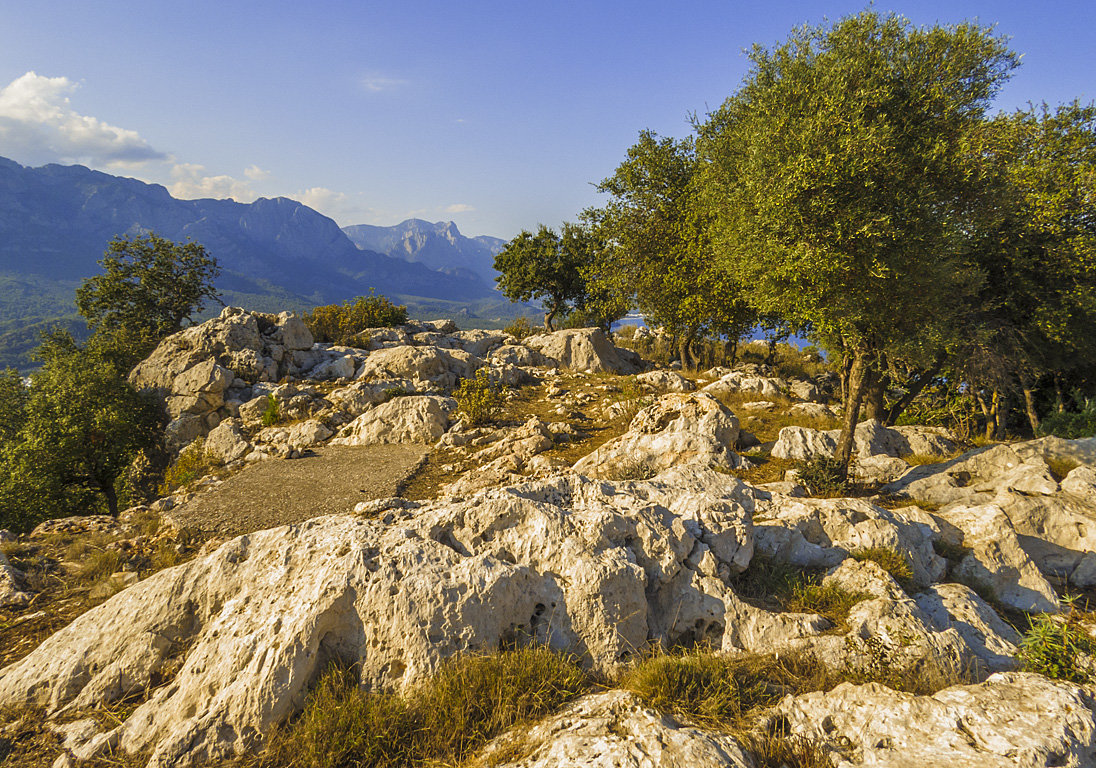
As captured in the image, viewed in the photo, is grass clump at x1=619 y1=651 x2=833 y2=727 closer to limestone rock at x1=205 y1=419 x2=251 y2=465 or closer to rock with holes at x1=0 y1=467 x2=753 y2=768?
rock with holes at x1=0 y1=467 x2=753 y2=768

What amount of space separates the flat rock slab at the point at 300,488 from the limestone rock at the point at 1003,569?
45.7ft

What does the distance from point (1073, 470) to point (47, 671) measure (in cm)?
1936

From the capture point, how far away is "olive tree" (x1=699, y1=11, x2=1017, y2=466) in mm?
10820

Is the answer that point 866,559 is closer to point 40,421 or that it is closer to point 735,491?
point 735,491

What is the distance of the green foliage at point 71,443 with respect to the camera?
18172 mm

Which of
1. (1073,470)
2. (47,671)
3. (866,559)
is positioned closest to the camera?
(47,671)

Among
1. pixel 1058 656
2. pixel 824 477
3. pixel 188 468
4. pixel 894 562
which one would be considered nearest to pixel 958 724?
pixel 1058 656

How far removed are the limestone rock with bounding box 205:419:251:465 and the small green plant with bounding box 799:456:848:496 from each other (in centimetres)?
2005

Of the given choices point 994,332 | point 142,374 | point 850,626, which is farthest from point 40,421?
point 994,332

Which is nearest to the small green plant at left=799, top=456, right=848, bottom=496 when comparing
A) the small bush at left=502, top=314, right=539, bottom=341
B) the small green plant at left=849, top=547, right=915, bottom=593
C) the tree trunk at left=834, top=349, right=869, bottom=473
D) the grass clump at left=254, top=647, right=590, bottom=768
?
the tree trunk at left=834, top=349, right=869, bottom=473

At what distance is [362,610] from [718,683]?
4.28 metres

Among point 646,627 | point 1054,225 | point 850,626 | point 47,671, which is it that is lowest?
point 47,671

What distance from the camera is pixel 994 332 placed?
16.4 meters

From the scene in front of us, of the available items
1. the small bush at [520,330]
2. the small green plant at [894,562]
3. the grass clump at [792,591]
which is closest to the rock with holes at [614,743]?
the grass clump at [792,591]
